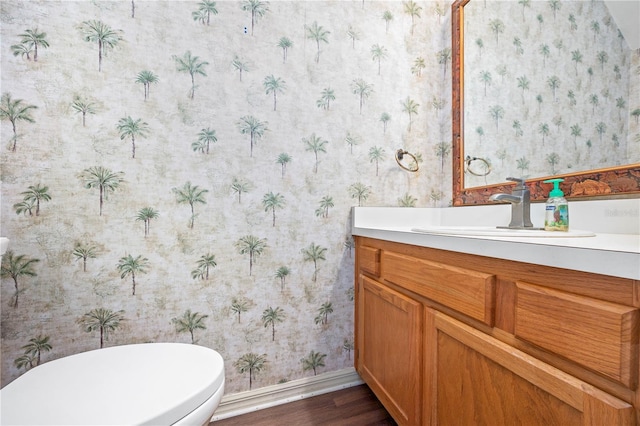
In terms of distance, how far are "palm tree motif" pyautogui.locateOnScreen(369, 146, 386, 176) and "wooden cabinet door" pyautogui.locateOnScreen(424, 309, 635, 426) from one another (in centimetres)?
80

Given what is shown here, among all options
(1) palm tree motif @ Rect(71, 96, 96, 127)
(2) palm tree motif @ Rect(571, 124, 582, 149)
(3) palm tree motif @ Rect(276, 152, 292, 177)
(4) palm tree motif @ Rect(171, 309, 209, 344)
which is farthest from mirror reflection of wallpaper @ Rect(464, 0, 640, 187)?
(1) palm tree motif @ Rect(71, 96, 96, 127)

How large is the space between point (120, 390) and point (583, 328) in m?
0.93

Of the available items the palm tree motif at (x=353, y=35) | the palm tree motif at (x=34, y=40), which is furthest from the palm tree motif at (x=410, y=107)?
the palm tree motif at (x=34, y=40)

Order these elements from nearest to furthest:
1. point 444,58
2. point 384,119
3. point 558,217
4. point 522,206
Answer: point 558,217 → point 522,206 → point 384,119 → point 444,58

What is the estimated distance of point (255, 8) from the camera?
1.21m

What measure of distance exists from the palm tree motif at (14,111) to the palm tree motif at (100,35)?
0.26m

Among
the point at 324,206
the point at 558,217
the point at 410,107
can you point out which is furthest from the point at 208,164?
the point at 558,217

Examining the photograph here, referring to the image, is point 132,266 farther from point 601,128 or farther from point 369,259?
point 601,128

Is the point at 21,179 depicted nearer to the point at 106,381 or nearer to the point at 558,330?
the point at 106,381

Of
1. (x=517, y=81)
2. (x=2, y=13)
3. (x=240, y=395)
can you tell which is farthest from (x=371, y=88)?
(x=240, y=395)

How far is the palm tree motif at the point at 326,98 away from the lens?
1.33 meters

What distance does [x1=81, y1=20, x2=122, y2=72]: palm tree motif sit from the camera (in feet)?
3.30

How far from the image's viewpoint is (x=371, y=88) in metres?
1.42

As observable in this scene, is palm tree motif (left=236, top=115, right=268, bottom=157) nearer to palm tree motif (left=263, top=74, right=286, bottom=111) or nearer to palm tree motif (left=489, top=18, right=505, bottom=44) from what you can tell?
palm tree motif (left=263, top=74, right=286, bottom=111)
